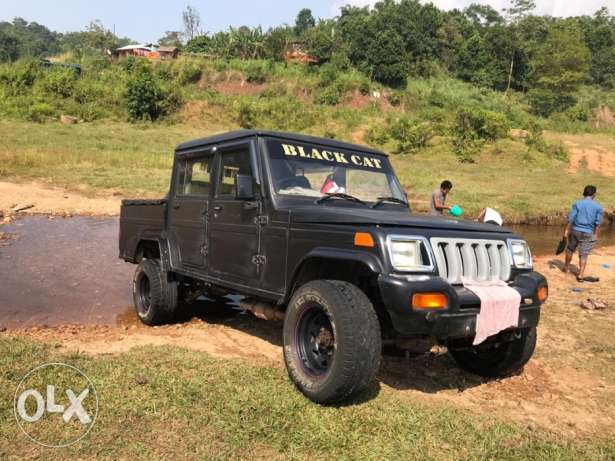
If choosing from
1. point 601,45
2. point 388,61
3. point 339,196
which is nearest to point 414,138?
point 339,196

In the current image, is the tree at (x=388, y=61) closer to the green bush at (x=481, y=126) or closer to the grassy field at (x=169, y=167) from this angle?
the grassy field at (x=169, y=167)

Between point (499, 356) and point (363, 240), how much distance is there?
1916 millimetres

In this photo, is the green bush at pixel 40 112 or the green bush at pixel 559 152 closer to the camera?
the green bush at pixel 559 152

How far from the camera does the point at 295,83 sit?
52.2m

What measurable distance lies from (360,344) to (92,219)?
1243 centimetres

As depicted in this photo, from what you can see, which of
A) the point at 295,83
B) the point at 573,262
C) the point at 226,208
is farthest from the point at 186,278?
the point at 295,83

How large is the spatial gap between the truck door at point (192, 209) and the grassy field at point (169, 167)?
1202 cm

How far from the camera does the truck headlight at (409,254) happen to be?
3420mm

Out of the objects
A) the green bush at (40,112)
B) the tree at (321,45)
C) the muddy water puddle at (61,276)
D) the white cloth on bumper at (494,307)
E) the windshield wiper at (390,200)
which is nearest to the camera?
the white cloth on bumper at (494,307)

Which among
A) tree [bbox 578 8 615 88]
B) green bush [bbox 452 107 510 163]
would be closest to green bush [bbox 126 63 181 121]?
green bush [bbox 452 107 510 163]

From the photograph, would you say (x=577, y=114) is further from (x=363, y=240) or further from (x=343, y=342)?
(x=343, y=342)

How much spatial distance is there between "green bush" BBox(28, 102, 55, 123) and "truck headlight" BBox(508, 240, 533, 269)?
36634 mm

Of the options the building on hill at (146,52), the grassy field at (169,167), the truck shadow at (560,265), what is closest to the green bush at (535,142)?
the grassy field at (169,167)

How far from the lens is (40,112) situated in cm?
3566
